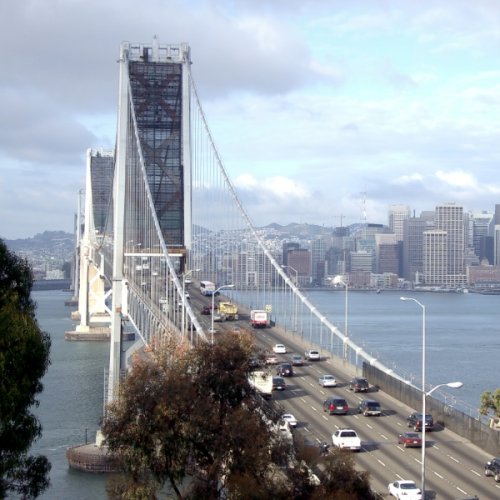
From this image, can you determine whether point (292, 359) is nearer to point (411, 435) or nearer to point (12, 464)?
point (411, 435)

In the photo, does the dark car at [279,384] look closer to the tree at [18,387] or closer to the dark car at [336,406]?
the dark car at [336,406]

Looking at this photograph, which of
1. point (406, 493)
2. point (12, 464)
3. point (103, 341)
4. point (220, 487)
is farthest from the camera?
point (103, 341)

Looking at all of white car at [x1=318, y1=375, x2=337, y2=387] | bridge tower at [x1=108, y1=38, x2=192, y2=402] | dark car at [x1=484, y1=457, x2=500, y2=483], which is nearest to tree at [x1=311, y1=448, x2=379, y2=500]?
dark car at [x1=484, y1=457, x2=500, y2=483]

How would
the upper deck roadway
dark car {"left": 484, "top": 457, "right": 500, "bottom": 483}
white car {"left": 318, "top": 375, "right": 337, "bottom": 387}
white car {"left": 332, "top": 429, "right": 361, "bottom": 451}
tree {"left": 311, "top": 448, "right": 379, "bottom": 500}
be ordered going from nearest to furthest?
tree {"left": 311, "top": 448, "right": 379, "bottom": 500} < the upper deck roadway < dark car {"left": 484, "top": 457, "right": 500, "bottom": 483} < white car {"left": 332, "top": 429, "right": 361, "bottom": 451} < white car {"left": 318, "top": 375, "right": 337, "bottom": 387}

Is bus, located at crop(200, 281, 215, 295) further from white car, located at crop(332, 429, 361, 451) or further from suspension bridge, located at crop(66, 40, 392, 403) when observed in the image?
white car, located at crop(332, 429, 361, 451)

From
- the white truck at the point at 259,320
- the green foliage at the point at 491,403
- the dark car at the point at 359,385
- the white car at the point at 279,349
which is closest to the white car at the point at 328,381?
the dark car at the point at 359,385

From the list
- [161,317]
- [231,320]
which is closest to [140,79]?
[231,320]
